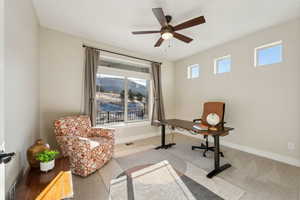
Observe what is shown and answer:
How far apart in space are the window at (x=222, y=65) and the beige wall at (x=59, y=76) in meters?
3.21

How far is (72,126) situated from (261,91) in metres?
3.90

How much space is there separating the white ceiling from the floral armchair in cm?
185

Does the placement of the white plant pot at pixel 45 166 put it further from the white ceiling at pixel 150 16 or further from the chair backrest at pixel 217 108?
the chair backrest at pixel 217 108

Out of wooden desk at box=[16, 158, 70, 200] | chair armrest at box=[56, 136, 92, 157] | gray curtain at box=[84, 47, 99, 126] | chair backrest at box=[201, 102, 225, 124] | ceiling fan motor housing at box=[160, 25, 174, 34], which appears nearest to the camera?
wooden desk at box=[16, 158, 70, 200]

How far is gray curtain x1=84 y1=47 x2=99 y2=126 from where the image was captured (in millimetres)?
2924

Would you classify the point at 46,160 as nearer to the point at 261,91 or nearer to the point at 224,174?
the point at 224,174

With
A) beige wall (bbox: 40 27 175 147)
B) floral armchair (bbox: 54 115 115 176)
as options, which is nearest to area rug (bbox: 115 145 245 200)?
floral armchair (bbox: 54 115 115 176)

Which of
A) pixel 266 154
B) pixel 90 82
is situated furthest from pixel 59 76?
pixel 266 154

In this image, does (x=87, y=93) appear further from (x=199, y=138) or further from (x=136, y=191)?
(x=199, y=138)

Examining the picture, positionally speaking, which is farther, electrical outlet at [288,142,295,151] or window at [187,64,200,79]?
window at [187,64,200,79]

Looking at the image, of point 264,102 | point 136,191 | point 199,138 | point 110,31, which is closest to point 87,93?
point 110,31

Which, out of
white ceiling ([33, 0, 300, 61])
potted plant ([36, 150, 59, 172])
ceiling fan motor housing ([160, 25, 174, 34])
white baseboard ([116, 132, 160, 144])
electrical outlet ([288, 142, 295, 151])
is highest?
white ceiling ([33, 0, 300, 61])

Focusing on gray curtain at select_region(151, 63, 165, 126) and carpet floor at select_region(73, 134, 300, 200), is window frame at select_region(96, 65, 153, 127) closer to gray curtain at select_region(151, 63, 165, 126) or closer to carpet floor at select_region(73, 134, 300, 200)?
gray curtain at select_region(151, 63, 165, 126)

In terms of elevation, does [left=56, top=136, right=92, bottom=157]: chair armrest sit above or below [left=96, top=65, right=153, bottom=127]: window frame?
below
